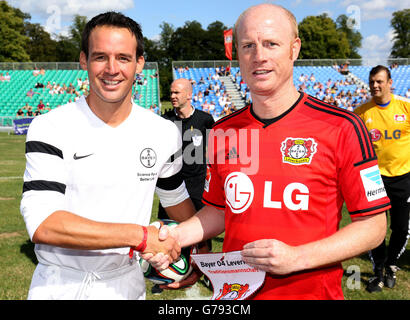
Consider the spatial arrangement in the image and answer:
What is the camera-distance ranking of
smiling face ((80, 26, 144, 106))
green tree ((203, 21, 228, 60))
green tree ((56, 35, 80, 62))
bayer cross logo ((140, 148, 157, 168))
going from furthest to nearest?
green tree ((203, 21, 228, 60)) → green tree ((56, 35, 80, 62)) → bayer cross logo ((140, 148, 157, 168)) → smiling face ((80, 26, 144, 106))

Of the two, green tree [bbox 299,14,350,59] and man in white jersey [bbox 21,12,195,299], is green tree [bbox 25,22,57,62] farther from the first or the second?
man in white jersey [bbox 21,12,195,299]

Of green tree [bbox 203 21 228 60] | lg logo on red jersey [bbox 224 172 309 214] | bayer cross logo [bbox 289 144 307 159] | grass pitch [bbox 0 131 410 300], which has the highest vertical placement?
green tree [bbox 203 21 228 60]

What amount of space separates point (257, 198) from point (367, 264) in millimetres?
5437

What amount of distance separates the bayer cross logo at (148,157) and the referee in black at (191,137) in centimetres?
414

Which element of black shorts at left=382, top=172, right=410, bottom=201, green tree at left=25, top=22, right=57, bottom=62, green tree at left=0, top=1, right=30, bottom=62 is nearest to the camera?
black shorts at left=382, top=172, right=410, bottom=201

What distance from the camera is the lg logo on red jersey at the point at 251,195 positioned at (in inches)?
91.4

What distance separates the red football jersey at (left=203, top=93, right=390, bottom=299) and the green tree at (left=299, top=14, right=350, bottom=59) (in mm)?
75604

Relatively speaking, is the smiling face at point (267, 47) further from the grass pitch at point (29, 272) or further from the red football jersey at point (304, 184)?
the grass pitch at point (29, 272)

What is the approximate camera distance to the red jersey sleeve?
2170 millimetres

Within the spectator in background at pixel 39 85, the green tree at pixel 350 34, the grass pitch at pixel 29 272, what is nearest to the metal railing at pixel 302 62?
the spectator in background at pixel 39 85

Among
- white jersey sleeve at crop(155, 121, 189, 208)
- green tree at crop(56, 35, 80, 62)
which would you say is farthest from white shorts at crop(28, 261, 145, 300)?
green tree at crop(56, 35, 80, 62)

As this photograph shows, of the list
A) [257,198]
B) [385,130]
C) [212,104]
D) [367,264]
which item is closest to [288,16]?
[257,198]

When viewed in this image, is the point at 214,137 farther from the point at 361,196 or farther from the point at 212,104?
the point at 212,104

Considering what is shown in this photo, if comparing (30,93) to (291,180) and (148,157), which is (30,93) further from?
(291,180)
